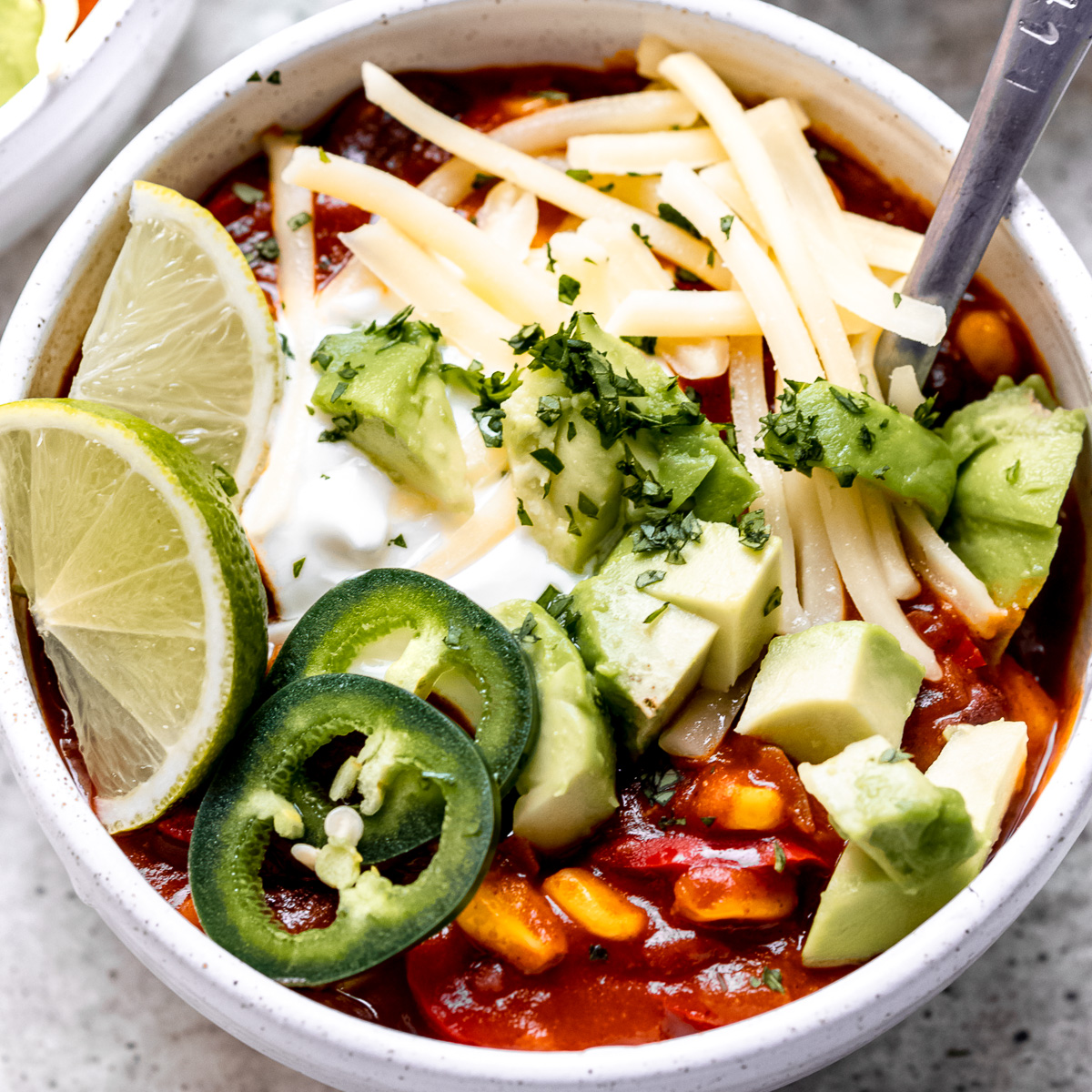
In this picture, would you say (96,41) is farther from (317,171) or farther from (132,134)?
(317,171)

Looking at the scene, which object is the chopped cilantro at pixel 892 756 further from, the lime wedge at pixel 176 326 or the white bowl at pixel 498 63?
the lime wedge at pixel 176 326

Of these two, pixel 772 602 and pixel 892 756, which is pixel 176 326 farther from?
pixel 892 756

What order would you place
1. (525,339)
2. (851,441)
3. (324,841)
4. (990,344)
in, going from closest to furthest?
(324,841) → (851,441) → (525,339) → (990,344)

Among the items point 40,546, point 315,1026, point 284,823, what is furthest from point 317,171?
point 315,1026

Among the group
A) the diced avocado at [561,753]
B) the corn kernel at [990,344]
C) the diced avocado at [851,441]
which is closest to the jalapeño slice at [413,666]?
the diced avocado at [561,753]

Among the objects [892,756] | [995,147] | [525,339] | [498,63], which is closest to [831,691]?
[892,756]

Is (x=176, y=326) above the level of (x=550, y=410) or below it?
below
